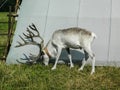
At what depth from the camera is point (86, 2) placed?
1658 centimetres

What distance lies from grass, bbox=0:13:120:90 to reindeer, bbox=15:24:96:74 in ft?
1.14

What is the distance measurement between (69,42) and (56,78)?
4.33 feet

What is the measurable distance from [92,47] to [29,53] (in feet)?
7.14

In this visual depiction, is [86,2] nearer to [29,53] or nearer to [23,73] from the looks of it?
[29,53]

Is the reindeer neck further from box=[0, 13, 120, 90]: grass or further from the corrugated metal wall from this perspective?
the corrugated metal wall

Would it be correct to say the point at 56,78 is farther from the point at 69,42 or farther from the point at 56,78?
the point at 69,42

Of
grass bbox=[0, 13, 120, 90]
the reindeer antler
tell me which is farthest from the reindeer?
grass bbox=[0, 13, 120, 90]

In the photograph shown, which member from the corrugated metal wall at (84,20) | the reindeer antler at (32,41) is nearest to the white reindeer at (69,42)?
the reindeer antler at (32,41)

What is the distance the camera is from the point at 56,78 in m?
13.8

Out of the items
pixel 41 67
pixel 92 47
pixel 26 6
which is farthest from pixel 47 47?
pixel 26 6

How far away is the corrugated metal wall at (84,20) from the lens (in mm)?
15844

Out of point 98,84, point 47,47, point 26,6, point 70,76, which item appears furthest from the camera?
point 26,6

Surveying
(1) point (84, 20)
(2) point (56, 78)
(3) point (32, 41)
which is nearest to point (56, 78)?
(2) point (56, 78)

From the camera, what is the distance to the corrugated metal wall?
15844 mm
